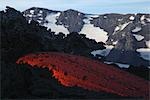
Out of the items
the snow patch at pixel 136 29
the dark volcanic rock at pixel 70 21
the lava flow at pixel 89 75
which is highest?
the lava flow at pixel 89 75

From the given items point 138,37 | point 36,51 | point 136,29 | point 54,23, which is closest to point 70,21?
point 54,23

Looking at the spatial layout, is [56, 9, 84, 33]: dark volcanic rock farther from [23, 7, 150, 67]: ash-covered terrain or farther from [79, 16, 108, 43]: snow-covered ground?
[79, 16, 108, 43]: snow-covered ground

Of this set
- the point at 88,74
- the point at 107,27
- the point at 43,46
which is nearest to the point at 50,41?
the point at 43,46

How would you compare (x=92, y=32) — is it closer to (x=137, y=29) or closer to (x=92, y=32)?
(x=92, y=32)

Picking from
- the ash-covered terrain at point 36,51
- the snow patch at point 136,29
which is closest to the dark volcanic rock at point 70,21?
the snow patch at point 136,29

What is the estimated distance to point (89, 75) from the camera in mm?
13398

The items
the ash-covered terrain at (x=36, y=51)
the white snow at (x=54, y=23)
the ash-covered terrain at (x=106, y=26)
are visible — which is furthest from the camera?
the ash-covered terrain at (x=106, y=26)

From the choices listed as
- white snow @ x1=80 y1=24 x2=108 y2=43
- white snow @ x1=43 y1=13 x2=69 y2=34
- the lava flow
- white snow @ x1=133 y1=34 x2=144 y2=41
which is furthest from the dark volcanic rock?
the lava flow

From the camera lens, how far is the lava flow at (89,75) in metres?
13.0

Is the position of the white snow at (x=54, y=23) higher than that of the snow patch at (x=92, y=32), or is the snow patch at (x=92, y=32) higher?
the white snow at (x=54, y=23)

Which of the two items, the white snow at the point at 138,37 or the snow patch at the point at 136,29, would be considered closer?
the white snow at the point at 138,37

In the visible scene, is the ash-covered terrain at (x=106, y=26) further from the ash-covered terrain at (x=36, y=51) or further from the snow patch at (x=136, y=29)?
the ash-covered terrain at (x=36, y=51)

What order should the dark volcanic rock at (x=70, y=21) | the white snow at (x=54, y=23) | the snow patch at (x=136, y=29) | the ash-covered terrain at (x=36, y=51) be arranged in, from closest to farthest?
the ash-covered terrain at (x=36, y=51) → the white snow at (x=54, y=23) → the snow patch at (x=136, y=29) → the dark volcanic rock at (x=70, y=21)

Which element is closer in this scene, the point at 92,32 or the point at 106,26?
the point at 92,32
